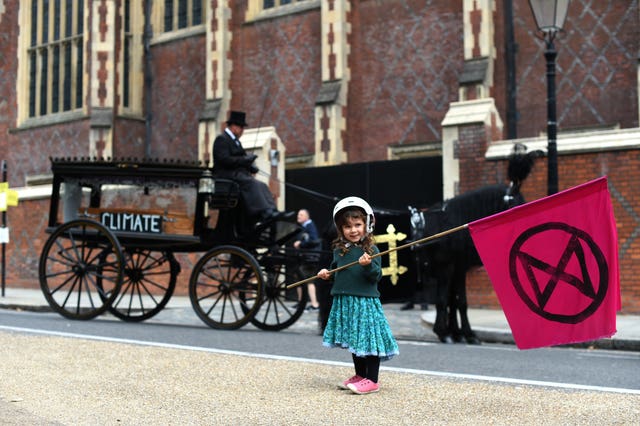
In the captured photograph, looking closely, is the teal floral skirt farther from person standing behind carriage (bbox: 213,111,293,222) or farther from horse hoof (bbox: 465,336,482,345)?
person standing behind carriage (bbox: 213,111,293,222)

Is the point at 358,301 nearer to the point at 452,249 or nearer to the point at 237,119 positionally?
the point at 452,249

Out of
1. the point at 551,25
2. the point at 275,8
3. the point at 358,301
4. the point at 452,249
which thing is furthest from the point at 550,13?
the point at 275,8

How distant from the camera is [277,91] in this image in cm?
2388

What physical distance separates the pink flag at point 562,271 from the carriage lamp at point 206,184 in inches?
227

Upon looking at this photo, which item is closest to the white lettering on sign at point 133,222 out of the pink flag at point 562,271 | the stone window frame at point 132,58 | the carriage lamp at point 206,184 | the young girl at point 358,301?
the carriage lamp at point 206,184

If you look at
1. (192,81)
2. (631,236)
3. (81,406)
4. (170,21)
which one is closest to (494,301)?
(631,236)

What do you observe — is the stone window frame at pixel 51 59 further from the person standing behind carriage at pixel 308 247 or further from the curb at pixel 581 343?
the curb at pixel 581 343

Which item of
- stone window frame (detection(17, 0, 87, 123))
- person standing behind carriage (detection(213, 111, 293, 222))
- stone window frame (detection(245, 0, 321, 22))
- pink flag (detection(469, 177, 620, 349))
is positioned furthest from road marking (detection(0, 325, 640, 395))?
stone window frame (detection(17, 0, 87, 123))

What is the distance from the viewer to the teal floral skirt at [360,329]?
5.58 m

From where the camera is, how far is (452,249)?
957 cm

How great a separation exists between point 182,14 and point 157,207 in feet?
A: 57.5

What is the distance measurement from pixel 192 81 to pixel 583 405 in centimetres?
2277

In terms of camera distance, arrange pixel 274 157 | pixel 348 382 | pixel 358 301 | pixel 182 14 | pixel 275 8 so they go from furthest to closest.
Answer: pixel 182 14 < pixel 275 8 < pixel 274 157 < pixel 358 301 < pixel 348 382

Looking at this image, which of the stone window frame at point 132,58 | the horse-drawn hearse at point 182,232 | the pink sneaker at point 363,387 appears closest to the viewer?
the pink sneaker at point 363,387
